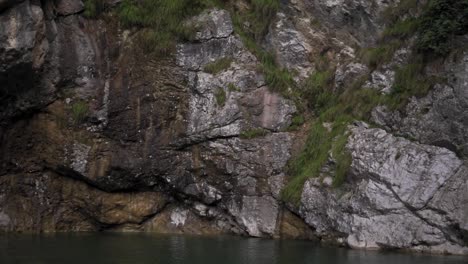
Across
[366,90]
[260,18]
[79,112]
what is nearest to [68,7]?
[79,112]

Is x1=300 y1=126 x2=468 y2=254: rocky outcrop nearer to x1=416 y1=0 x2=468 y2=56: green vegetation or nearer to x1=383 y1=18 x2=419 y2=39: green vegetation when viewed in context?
x1=416 y1=0 x2=468 y2=56: green vegetation

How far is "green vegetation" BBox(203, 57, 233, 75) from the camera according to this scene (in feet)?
88.1

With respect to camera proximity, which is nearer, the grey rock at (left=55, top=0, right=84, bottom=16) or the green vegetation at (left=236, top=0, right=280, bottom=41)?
the grey rock at (left=55, top=0, right=84, bottom=16)

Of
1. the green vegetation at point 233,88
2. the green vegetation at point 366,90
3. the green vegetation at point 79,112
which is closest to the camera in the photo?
the green vegetation at point 366,90

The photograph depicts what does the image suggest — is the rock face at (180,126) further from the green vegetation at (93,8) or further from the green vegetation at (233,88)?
the green vegetation at (93,8)

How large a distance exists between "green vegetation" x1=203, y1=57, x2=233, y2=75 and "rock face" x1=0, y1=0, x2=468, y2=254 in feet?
0.21

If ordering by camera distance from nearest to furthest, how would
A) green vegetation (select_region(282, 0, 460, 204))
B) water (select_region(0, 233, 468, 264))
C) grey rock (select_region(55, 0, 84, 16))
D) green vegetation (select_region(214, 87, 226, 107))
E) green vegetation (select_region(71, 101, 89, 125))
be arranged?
water (select_region(0, 233, 468, 264))
green vegetation (select_region(282, 0, 460, 204))
grey rock (select_region(55, 0, 84, 16))
green vegetation (select_region(71, 101, 89, 125))
green vegetation (select_region(214, 87, 226, 107))

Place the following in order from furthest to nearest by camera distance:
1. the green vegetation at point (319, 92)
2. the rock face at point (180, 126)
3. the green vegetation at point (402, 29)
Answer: the green vegetation at point (319, 92), the green vegetation at point (402, 29), the rock face at point (180, 126)

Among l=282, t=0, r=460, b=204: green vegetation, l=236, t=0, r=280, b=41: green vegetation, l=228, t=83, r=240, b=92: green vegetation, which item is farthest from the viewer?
l=236, t=0, r=280, b=41: green vegetation

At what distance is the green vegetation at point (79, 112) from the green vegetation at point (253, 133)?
6.88 m

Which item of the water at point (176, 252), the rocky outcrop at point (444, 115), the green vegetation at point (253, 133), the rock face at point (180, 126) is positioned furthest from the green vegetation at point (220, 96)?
the rocky outcrop at point (444, 115)

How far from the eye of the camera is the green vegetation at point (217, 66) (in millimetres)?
26844

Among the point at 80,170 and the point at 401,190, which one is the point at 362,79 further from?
the point at 80,170

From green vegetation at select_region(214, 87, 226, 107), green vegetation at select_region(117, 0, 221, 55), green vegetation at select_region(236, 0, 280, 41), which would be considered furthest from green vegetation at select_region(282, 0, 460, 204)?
green vegetation at select_region(117, 0, 221, 55)
